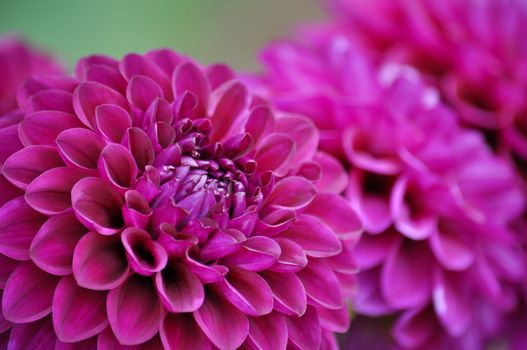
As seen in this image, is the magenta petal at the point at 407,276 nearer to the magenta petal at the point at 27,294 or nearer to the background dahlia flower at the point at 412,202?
the background dahlia flower at the point at 412,202

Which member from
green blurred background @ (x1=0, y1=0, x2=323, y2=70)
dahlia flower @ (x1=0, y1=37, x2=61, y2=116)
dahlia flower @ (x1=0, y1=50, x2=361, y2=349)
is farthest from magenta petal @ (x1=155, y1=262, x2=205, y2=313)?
green blurred background @ (x1=0, y1=0, x2=323, y2=70)

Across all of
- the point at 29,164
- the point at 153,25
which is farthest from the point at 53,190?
the point at 153,25

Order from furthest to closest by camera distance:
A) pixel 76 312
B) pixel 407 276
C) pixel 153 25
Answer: pixel 153 25 → pixel 407 276 → pixel 76 312

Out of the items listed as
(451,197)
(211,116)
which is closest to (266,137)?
(211,116)

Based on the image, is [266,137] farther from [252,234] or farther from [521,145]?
[521,145]

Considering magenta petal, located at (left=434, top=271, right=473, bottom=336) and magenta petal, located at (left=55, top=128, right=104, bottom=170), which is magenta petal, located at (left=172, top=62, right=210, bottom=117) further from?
magenta petal, located at (left=434, top=271, right=473, bottom=336)

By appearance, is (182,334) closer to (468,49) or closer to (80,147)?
(80,147)
